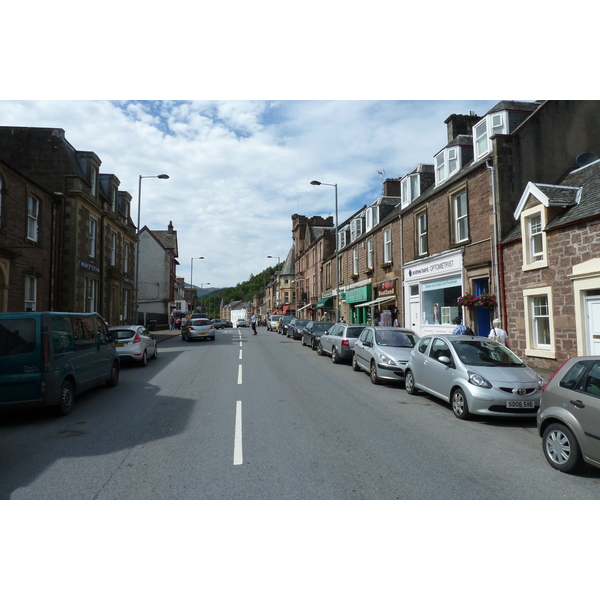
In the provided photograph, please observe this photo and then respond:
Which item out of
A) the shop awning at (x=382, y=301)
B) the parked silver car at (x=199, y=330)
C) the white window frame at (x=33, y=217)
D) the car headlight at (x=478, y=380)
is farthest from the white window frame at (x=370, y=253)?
the car headlight at (x=478, y=380)

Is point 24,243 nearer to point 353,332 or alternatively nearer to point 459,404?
point 353,332

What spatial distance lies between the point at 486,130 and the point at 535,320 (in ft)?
25.5

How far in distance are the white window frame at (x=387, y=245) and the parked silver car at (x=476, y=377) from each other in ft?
54.8

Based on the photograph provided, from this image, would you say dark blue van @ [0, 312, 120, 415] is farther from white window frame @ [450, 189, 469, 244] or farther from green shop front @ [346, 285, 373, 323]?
green shop front @ [346, 285, 373, 323]

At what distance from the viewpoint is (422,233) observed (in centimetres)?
2222

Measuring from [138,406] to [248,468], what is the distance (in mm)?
4521

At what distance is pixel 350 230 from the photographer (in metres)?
35.9

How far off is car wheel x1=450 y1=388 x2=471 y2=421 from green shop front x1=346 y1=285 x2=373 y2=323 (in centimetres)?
2091

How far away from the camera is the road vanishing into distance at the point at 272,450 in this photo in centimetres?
474

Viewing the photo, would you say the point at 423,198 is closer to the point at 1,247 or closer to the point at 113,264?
the point at 1,247

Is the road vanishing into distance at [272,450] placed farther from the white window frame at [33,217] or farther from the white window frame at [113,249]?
the white window frame at [113,249]

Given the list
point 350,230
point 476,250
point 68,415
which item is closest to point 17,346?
point 68,415

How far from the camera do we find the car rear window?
7.71 m

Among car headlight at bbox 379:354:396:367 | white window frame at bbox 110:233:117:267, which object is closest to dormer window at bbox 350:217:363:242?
white window frame at bbox 110:233:117:267
